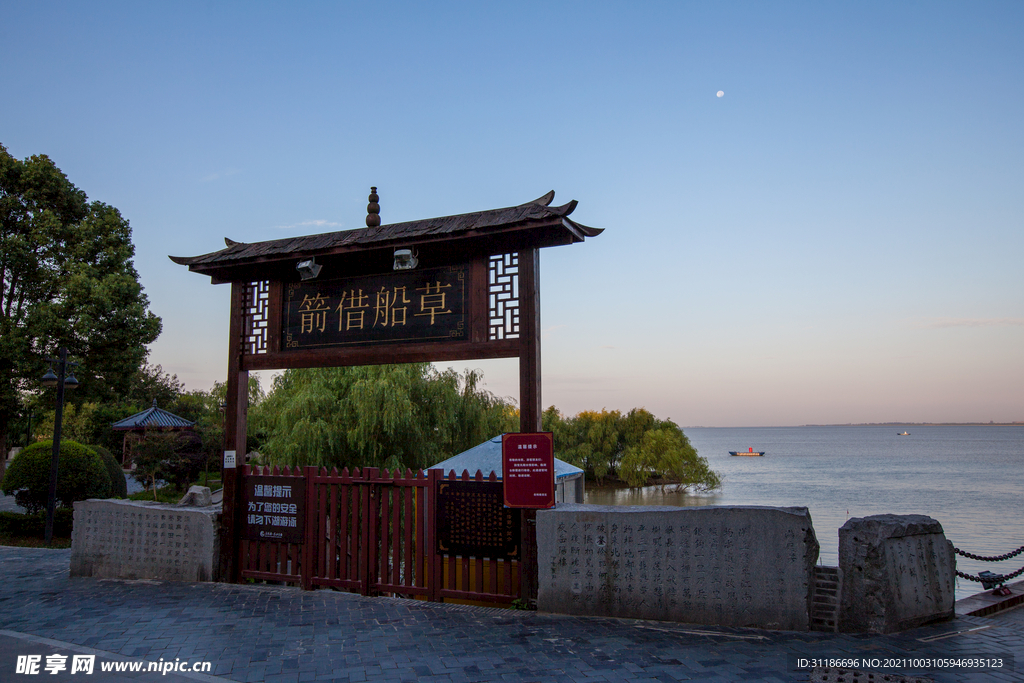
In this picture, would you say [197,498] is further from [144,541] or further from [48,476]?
[48,476]


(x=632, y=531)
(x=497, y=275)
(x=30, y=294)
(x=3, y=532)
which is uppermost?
(x=30, y=294)

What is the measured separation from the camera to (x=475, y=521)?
6.74m

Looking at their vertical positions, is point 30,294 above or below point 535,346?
above

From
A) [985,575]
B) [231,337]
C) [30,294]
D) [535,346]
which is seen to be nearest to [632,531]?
[535,346]

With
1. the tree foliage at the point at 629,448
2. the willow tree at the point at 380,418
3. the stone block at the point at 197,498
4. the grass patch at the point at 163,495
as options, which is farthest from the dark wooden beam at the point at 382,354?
the tree foliage at the point at 629,448

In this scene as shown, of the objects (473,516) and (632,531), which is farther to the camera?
(473,516)

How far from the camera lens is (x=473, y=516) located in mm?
6754

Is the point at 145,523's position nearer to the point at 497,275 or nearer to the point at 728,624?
the point at 497,275

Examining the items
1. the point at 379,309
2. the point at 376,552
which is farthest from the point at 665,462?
the point at 379,309

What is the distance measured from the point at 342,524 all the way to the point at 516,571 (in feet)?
7.28

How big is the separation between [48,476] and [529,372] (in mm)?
12946

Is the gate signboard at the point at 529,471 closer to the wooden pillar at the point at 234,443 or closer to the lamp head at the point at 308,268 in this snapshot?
the lamp head at the point at 308,268

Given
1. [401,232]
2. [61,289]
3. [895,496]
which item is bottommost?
[895,496]

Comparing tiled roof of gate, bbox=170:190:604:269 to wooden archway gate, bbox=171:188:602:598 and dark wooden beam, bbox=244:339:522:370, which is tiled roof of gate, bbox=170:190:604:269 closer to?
wooden archway gate, bbox=171:188:602:598
